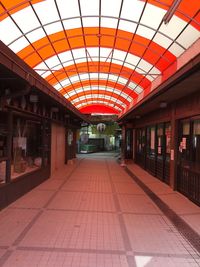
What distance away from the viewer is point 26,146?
9.02m

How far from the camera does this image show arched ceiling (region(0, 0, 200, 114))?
890 centimetres

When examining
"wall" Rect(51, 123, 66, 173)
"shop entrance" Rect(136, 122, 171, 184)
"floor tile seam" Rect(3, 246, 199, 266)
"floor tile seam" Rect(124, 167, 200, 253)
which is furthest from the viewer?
"wall" Rect(51, 123, 66, 173)

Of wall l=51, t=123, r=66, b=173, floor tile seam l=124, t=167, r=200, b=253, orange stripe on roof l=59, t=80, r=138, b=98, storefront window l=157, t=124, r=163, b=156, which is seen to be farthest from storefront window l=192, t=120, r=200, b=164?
orange stripe on roof l=59, t=80, r=138, b=98

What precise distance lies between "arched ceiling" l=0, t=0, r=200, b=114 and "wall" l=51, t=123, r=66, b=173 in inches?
116

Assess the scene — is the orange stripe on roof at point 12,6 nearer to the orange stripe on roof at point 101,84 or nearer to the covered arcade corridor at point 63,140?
the covered arcade corridor at point 63,140

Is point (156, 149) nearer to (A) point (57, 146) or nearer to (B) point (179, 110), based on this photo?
(B) point (179, 110)

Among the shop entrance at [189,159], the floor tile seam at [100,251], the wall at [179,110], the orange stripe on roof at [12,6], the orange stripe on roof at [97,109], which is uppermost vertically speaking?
the orange stripe on roof at [12,6]

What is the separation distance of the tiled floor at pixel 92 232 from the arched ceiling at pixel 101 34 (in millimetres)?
4094

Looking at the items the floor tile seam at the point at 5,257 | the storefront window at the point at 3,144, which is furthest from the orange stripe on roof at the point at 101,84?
the floor tile seam at the point at 5,257

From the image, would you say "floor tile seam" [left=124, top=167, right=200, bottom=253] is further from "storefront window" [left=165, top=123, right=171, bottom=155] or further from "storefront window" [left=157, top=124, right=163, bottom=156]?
"storefront window" [left=157, top=124, right=163, bottom=156]

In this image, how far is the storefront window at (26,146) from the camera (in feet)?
25.6

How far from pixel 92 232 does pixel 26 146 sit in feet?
15.6

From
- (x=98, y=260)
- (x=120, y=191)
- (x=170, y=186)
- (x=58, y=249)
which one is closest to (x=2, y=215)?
(x=58, y=249)

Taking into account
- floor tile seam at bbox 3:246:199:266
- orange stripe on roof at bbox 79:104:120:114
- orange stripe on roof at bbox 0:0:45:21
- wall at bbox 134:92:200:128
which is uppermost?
orange stripe on roof at bbox 0:0:45:21
